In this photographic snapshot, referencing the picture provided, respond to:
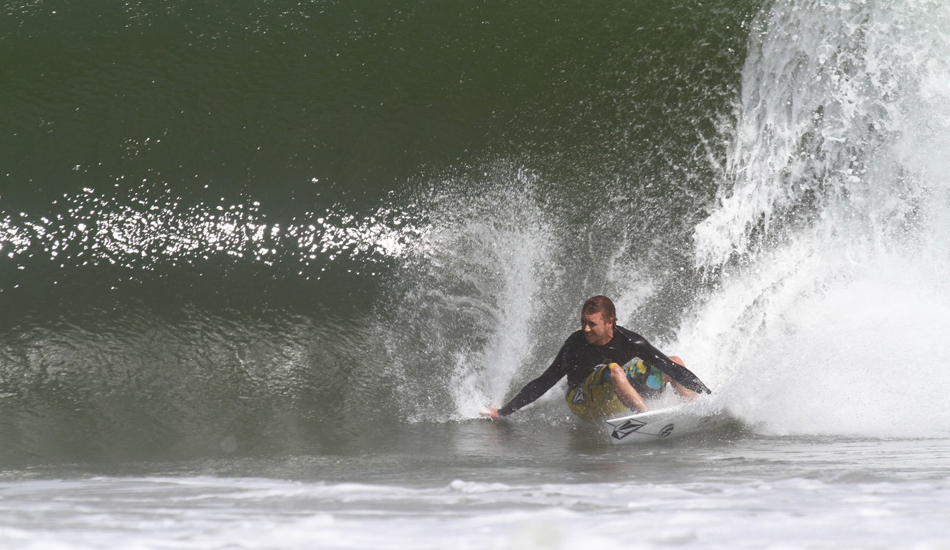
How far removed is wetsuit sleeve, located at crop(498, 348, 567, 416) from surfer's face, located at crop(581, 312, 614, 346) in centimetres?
19

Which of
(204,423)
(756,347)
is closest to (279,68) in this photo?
(204,423)

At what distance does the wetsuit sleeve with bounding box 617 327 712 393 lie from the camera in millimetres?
3533

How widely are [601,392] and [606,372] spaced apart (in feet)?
0.34

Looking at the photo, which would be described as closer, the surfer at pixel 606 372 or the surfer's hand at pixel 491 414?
the surfer at pixel 606 372

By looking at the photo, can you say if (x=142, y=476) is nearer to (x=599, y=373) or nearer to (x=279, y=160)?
(x=599, y=373)

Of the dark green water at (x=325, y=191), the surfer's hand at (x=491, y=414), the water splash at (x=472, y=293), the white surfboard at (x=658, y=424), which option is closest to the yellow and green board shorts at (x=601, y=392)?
the white surfboard at (x=658, y=424)

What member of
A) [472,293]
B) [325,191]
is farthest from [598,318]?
[325,191]

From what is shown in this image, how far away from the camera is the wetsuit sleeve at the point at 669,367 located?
353 cm

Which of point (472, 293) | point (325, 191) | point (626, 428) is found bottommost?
point (626, 428)

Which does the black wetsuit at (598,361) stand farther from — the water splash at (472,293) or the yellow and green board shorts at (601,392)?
the water splash at (472,293)

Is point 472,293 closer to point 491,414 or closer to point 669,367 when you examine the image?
point 491,414

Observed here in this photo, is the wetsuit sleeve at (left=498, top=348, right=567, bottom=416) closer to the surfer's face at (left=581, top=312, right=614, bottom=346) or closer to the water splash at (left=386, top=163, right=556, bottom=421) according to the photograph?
the surfer's face at (left=581, top=312, right=614, bottom=346)

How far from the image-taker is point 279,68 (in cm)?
537

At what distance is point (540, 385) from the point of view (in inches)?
149
